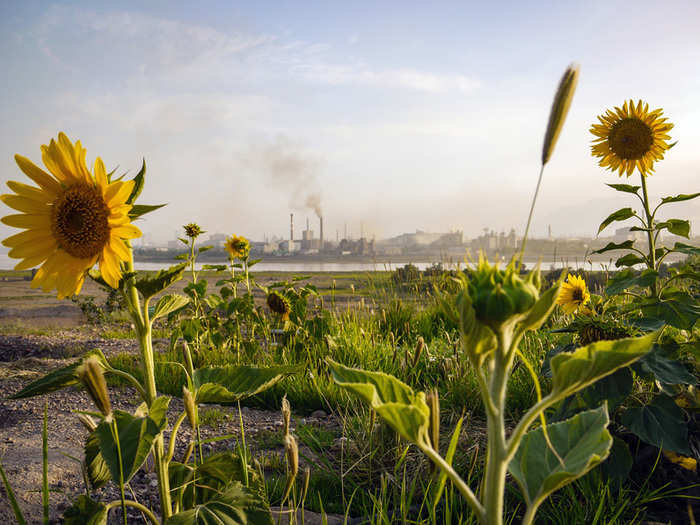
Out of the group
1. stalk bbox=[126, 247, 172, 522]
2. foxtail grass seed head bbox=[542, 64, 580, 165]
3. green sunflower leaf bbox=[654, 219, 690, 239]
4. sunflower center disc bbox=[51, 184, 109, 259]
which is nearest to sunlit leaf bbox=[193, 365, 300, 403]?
stalk bbox=[126, 247, 172, 522]

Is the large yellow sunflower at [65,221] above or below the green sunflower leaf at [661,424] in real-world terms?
above

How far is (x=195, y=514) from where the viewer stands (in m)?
1.14

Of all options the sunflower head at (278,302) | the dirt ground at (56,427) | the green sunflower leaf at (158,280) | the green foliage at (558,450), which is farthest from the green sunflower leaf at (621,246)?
the sunflower head at (278,302)

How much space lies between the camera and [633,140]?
282 cm

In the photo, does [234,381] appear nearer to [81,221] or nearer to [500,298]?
[81,221]

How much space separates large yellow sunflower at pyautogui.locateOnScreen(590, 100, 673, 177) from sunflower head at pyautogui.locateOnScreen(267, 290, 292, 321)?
2683 millimetres

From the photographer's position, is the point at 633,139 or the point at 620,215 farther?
the point at 633,139

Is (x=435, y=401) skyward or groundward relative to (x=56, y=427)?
skyward

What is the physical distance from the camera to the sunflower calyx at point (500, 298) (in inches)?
23.8

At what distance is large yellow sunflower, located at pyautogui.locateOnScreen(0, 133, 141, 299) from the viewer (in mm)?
1258

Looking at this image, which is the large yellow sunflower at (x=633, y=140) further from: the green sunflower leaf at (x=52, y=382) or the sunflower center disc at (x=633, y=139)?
the green sunflower leaf at (x=52, y=382)

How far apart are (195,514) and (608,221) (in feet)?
7.44

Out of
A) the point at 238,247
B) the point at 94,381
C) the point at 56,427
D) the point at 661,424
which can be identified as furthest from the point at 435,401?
the point at 238,247

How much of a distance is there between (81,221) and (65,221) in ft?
0.23
